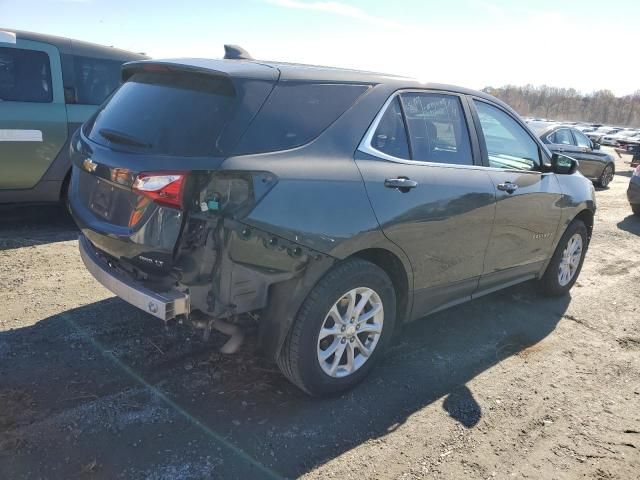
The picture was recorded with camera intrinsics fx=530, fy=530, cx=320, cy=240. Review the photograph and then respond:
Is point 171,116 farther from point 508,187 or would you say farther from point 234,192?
point 508,187

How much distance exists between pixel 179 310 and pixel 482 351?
8.20ft

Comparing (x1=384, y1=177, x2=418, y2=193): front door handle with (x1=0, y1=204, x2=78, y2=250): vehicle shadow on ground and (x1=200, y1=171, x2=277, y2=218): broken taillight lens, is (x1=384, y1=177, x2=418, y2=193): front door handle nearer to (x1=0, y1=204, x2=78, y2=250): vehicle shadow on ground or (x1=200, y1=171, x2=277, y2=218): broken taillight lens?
(x1=200, y1=171, x2=277, y2=218): broken taillight lens

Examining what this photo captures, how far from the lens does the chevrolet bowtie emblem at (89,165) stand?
115 inches

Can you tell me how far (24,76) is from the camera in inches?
218

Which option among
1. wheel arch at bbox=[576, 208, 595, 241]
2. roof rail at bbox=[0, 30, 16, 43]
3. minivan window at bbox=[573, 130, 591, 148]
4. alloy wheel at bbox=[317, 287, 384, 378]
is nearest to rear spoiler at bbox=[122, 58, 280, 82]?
alloy wheel at bbox=[317, 287, 384, 378]

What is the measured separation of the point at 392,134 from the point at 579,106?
10949 cm

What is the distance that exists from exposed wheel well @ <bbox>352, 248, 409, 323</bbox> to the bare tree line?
86.3m

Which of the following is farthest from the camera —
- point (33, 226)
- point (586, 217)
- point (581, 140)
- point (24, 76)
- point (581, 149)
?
point (581, 140)

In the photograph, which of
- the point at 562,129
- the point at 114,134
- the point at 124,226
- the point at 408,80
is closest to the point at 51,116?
the point at 114,134

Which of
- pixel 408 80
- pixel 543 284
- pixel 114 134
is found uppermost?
pixel 408 80

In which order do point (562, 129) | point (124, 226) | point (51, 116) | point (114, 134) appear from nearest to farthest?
point (124, 226), point (114, 134), point (51, 116), point (562, 129)

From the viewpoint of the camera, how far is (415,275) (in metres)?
3.47

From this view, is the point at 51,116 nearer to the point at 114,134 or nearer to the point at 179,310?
the point at 114,134

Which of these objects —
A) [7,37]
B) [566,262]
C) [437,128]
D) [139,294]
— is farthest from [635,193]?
[7,37]
